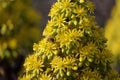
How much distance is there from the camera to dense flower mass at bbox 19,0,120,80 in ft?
19.8

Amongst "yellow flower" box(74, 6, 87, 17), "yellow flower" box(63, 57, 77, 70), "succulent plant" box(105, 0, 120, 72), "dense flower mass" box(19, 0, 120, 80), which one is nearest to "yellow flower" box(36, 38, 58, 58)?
"dense flower mass" box(19, 0, 120, 80)

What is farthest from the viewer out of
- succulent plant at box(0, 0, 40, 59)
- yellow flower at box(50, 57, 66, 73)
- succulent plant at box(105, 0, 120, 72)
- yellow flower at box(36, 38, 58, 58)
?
succulent plant at box(105, 0, 120, 72)

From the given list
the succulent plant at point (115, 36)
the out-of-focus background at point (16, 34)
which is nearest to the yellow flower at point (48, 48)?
the out-of-focus background at point (16, 34)

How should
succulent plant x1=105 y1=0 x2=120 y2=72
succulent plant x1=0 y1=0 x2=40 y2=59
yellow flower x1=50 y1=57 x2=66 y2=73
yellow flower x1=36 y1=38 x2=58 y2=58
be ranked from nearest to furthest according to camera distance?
yellow flower x1=50 y1=57 x2=66 y2=73, yellow flower x1=36 y1=38 x2=58 y2=58, succulent plant x1=0 y1=0 x2=40 y2=59, succulent plant x1=105 y1=0 x2=120 y2=72

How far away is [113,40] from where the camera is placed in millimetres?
12391

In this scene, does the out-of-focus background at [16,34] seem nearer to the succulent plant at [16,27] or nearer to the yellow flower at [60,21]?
the succulent plant at [16,27]

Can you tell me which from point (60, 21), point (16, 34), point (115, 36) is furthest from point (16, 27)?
point (60, 21)

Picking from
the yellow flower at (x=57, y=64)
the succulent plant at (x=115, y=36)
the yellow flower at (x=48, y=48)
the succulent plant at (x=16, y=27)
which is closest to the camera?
the yellow flower at (x=57, y=64)

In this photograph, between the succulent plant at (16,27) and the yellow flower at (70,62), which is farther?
the succulent plant at (16,27)

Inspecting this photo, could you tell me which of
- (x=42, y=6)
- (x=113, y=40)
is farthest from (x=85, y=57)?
(x=42, y=6)

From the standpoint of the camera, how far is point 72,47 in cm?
608

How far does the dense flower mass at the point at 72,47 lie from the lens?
6.03 m

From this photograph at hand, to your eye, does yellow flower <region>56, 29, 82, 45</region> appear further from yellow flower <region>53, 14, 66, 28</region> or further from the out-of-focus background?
the out-of-focus background

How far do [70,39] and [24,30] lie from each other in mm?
5595
